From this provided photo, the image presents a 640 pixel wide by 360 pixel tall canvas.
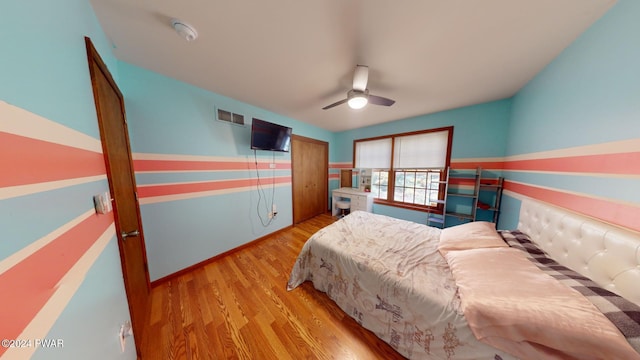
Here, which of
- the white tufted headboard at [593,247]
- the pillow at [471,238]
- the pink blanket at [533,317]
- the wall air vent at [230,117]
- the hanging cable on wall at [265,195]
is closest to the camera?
the pink blanket at [533,317]

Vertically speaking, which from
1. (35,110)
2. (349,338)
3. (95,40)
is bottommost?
(349,338)

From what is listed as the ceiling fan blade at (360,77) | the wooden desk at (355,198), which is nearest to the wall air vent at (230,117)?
the ceiling fan blade at (360,77)

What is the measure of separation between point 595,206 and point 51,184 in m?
2.77

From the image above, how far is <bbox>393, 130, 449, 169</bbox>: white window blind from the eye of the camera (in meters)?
2.84

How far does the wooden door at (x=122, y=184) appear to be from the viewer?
1001 millimetres

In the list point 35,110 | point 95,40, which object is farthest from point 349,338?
point 95,40

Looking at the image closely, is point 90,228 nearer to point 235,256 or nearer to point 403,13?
point 235,256

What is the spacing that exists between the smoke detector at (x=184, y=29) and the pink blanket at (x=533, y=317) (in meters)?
2.52

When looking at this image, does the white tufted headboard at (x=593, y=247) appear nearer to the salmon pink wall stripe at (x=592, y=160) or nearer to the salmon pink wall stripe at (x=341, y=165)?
the salmon pink wall stripe at (x=592, y=160)

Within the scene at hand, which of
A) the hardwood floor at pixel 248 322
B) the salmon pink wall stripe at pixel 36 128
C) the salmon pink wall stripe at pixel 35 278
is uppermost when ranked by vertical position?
the salmon pink wall stripe at pixel 36 128

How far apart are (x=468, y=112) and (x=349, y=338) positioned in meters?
3.35

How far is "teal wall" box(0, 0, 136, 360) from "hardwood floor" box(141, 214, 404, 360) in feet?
1.63

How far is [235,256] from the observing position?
2.36 meters

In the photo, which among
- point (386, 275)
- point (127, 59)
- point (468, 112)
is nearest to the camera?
point (386, 275)
